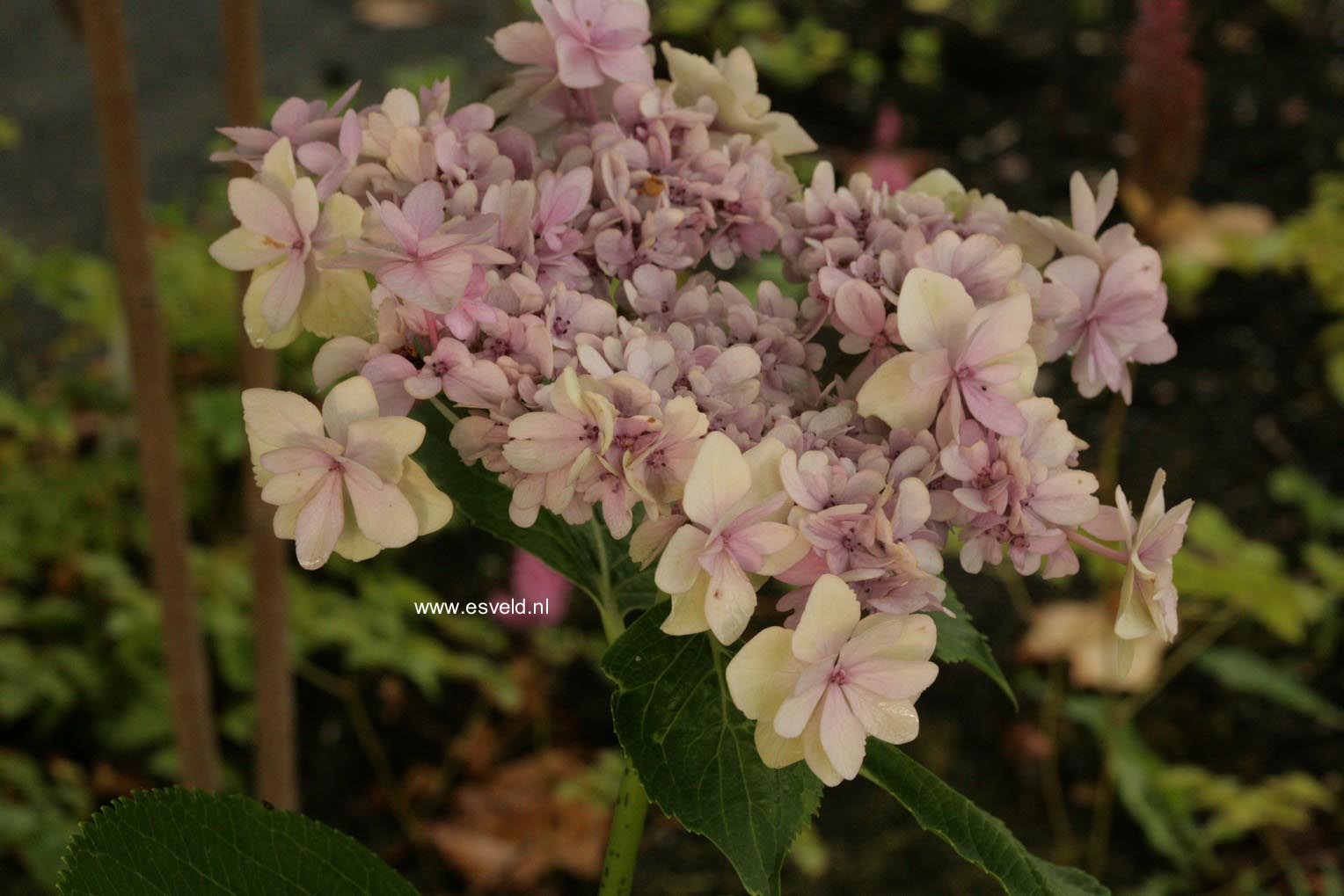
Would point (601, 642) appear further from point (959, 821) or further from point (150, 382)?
point (959, 821)

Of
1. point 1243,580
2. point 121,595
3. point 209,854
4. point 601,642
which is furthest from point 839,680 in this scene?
point 601,642

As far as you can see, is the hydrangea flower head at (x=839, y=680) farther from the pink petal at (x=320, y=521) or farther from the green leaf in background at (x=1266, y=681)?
the green leaf in background at (x=1266, y=681)

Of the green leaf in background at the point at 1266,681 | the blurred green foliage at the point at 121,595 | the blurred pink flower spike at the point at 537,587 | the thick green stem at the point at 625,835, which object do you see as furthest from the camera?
the green leaf in background at the point at 1266,681

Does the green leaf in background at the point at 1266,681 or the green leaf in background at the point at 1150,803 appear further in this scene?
the green leaf in background at the point at 1266,681

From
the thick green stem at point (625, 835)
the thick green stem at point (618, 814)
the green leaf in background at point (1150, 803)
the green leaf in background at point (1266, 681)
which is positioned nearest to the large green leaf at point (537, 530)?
the thick green stem at point (618, 814)

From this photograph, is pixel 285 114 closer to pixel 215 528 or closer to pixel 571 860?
pixel 571 860

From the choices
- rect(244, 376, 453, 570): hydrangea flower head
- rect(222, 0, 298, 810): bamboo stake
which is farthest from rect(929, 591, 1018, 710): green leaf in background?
rect(222, 0, 298, 810): bamboo stake
